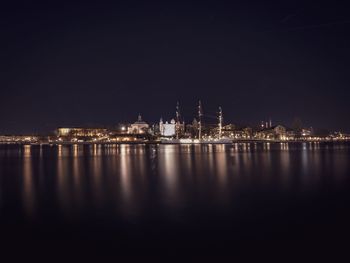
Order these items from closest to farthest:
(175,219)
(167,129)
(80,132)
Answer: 1. (175,219)
2. (167,129)
3. (80,132)

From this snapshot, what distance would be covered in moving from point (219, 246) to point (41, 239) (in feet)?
10.4

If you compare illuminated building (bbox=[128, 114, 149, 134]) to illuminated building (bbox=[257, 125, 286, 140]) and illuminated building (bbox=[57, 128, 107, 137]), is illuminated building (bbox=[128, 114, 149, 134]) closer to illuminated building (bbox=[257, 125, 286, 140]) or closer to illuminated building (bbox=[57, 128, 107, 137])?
illuminated building (bbox=[57, 128, 107, 137])

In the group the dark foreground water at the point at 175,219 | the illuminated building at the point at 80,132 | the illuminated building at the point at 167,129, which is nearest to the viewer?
the dark foreground water at the point at 175,219

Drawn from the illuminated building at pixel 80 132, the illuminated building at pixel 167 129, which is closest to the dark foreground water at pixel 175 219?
the illuminated building at pixel 167 129

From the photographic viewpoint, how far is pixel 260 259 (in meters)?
6.14

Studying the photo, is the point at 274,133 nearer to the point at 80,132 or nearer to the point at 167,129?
the point at 167,129

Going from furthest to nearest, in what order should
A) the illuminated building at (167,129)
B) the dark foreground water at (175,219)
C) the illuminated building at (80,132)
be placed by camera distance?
1. the illuminated building at (80,132)
2. the illuminated building at (167,129)
3. the dark foreground water at (175,219)

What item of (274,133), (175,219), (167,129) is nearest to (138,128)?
(167,129)

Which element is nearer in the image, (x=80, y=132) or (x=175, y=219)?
(x=175, y=219)

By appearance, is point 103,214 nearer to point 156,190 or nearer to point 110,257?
point 110,257

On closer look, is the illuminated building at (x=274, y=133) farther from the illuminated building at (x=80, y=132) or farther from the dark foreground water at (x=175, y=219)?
the dark foreground water at (x=175, y=219)

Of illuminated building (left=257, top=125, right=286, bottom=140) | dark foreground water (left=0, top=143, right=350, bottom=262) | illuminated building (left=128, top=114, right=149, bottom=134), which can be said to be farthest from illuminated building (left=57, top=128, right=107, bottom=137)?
dark foreground water (left=0, top=143, right=350, bottom=262)

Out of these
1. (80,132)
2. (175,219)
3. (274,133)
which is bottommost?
(175,219)

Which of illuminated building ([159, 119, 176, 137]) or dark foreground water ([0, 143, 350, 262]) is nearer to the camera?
dark foreground water ([0, 143, 350, 262])
